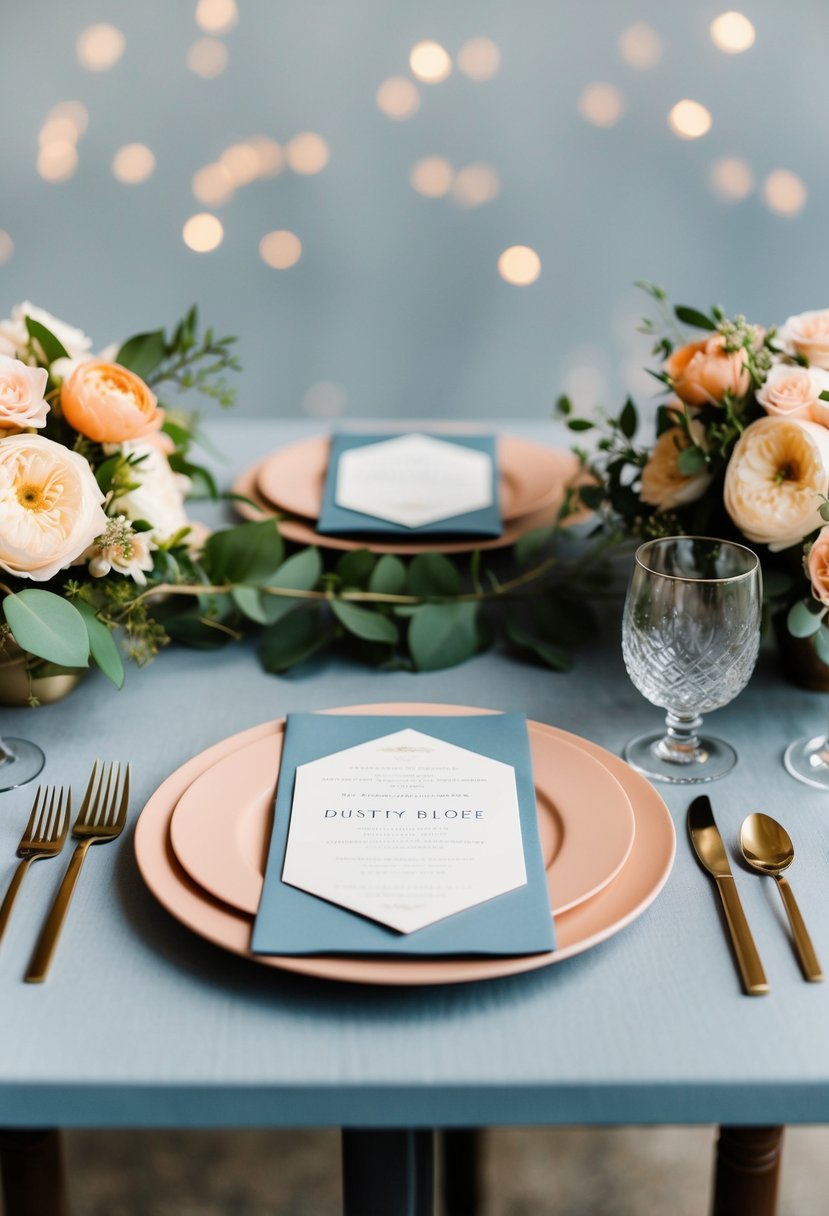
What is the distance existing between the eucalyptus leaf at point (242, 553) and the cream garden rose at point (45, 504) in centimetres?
23

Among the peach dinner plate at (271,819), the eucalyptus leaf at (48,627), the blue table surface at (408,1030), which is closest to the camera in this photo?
the blue table surface at (408,1030)

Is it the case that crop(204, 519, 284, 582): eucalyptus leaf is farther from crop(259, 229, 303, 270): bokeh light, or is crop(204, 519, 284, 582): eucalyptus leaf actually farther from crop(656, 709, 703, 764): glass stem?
crop(259, 229, 303, 270): bokeh light

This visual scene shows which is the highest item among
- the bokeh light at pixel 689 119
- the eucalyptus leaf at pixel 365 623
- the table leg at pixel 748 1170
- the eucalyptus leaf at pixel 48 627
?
the bokeh light at pixel 689 119

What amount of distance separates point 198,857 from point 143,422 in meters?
0.38

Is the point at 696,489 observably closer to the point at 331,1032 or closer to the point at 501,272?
the point at 331,1032

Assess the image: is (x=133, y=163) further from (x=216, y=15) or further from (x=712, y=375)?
(x=712, y=375)

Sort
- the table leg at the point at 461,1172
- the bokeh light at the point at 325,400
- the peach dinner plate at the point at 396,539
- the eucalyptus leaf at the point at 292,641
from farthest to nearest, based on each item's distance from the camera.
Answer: the bokeh light at the point at 325,400 < the table leg at the point at 461,1172 < the peach dinner plate at the point at 396,539 < the eucalyptus leaf at the point at 292,641

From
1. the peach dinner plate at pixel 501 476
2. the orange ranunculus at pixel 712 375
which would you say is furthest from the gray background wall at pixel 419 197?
the orange ranunculus at pixel 712 375

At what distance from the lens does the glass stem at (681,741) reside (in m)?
0.89

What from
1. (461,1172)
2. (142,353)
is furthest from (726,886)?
(461,1172)

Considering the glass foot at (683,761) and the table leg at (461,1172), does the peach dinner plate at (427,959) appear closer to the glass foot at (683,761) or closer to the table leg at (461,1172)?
the glass foot at (683,761)

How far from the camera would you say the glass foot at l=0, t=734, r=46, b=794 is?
2.85 ft

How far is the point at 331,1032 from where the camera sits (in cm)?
63

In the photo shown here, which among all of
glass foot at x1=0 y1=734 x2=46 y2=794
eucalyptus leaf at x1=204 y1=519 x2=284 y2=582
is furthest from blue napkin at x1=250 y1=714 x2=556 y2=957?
eucalyptus leaf at x1=204 y1=519 x2=284 y2=582
